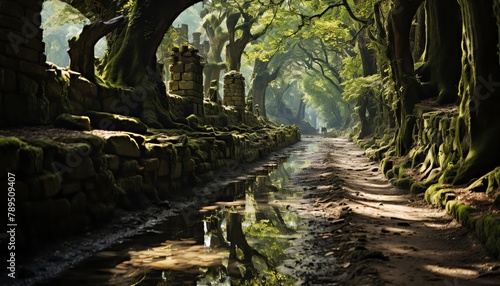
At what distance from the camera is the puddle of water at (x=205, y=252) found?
4.75 meters

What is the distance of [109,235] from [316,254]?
9.42ft

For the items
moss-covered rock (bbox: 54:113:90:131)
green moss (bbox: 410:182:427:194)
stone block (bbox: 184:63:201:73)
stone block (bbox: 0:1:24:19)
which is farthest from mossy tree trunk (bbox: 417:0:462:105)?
stone block (bbox: 0:1:24:19)

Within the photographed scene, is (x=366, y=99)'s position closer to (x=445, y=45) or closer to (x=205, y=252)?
(x=445, y=45)

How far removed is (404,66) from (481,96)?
697cm

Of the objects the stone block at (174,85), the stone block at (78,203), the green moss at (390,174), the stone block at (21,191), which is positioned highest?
the stone block at (174,85)

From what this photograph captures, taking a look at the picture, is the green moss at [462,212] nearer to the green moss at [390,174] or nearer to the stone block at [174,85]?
the green moss at [390,174]

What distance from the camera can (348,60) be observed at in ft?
103

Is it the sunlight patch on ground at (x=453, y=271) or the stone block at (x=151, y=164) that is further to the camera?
the stone block at (x=151, y=164)

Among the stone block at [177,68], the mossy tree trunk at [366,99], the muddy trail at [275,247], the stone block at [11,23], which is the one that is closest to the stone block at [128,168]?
the muddy trail at [275,247]

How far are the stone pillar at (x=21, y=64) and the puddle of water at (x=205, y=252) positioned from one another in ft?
9.95

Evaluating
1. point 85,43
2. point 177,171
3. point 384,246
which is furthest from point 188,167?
point 384,246

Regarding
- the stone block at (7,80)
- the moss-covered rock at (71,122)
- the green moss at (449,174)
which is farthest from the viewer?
the green moss at (449,174)

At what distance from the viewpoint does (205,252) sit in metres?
5.77

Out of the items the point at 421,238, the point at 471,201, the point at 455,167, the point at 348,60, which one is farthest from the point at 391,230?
the point at 348,60
